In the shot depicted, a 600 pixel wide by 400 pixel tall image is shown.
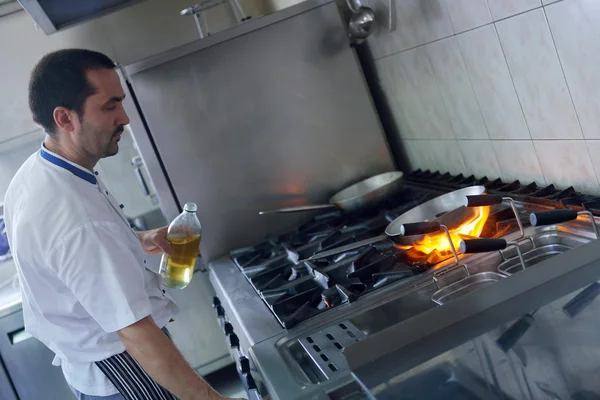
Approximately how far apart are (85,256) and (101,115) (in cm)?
32

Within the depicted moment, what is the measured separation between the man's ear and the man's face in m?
0.02

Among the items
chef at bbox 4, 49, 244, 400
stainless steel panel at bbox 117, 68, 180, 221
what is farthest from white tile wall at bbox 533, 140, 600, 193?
stainless steel panel at bbox 117, 68, 180, 221

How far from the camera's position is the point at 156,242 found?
4.70 ft

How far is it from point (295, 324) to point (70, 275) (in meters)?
0.40

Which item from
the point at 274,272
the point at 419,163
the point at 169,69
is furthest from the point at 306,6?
the point at 274,272

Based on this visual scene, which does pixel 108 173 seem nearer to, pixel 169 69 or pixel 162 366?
pixel 169 69

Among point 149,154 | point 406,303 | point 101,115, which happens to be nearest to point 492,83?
point 406,303

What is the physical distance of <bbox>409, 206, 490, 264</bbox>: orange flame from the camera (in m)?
1.11

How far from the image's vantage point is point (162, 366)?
1.02 meters

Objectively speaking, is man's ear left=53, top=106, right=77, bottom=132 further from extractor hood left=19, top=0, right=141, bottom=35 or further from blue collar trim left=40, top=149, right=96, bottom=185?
extractor hood left=19, top=0, right=141, bottom=35

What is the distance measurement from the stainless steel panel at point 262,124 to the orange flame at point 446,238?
683mm

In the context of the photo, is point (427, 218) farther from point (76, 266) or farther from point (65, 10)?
point (65, 10)

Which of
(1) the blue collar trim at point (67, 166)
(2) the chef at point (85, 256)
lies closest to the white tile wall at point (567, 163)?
(2) the chef at point (85, 256)

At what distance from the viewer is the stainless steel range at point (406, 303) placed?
0.73 metres
